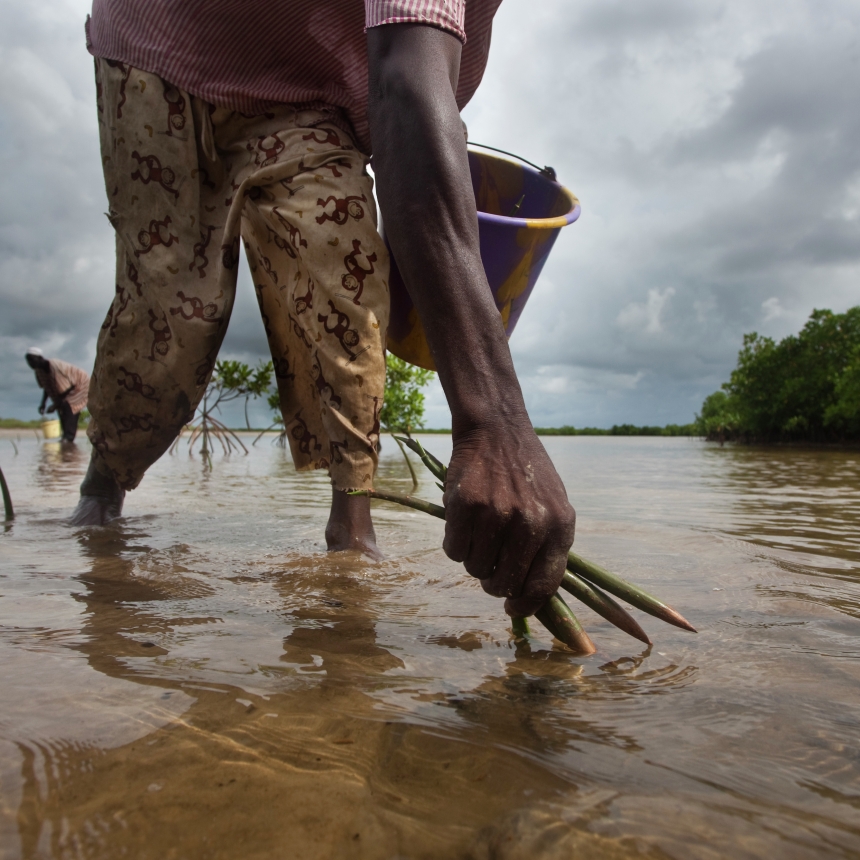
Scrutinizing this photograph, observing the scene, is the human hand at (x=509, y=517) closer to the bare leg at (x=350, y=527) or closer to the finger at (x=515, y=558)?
the finger at (x=515, y=558)

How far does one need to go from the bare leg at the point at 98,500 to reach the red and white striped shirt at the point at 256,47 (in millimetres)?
1521

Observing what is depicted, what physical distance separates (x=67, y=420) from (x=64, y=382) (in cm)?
91

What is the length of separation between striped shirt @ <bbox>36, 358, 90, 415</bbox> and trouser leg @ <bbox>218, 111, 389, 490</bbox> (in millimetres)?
11605

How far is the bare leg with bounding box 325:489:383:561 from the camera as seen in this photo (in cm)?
191

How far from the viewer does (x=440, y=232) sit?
1.00 m

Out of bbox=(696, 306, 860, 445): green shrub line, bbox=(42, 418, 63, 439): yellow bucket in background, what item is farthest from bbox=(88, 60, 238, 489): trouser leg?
bbox=(696, 306, 860, 445): green shrub line

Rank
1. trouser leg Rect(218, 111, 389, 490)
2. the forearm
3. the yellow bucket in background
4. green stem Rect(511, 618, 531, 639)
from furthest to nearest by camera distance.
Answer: the yellow bucket in background
trouser leg Rect(218, 111, 389, 490)
green stem Rect(511, 618, 531, 639)
the forearm

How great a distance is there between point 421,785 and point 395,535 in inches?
74.3

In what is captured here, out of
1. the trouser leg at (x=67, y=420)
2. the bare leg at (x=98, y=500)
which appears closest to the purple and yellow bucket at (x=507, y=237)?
the bare leg at (x=98, y=500)

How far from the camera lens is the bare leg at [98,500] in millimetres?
2564

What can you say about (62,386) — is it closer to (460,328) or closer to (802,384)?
(460,328)

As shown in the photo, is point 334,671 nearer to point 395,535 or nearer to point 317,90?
point 395,535

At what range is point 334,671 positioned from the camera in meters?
0.94

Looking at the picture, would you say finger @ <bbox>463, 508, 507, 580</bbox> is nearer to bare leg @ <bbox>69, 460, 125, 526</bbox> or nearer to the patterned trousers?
the patterned trousers
